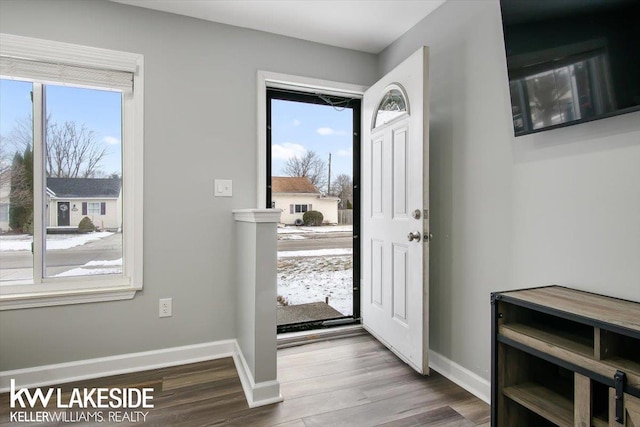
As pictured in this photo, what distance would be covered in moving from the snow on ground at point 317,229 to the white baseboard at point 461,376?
1.23 metres

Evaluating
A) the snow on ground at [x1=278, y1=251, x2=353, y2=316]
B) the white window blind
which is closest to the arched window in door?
the snow on ground at [x1=278, y1=251, x2=353, y2=316]

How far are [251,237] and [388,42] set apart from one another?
1.97 meters

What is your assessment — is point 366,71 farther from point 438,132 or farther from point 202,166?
point 202,166

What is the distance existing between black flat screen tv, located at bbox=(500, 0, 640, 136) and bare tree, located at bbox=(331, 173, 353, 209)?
160 centimetres

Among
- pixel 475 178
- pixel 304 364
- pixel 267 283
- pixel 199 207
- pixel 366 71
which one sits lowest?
pixel 304 364

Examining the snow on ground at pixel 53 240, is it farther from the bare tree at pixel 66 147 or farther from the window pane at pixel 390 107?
the window pane at pixel 390 107

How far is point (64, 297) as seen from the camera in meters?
2.11

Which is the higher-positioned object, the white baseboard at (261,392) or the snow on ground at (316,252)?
the snow on ground at (316,252)

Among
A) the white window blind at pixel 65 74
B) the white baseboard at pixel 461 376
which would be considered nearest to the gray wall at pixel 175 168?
the white window blind at pixel 65 74

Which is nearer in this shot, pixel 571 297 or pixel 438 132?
pixel 571 297

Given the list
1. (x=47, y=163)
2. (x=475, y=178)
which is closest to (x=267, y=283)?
(x=475, y=178)

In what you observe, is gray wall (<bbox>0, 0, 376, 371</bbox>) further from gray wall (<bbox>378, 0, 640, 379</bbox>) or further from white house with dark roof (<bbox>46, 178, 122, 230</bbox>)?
gray wall (<bbox>378, 0, 640, 379</bbox>)

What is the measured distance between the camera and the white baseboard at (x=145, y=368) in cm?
189

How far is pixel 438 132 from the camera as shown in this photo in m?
2.28
